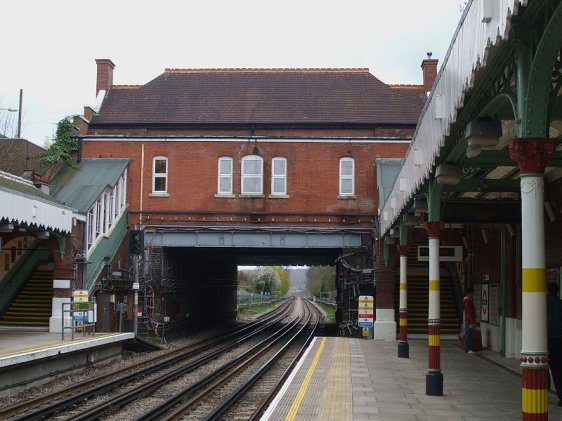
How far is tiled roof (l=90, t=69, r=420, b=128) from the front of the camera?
3053 cm

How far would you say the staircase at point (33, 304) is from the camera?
24.5 meters

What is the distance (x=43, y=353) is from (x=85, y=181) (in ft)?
42.0

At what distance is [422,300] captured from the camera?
26688mm

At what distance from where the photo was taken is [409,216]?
1639 cm

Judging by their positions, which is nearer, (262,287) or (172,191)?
(172,191)

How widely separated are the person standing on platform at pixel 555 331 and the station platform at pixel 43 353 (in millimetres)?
9943

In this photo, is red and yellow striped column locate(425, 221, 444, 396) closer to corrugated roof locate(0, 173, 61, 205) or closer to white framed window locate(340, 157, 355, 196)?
corrugated roof locate(0, 173, 61, 205)

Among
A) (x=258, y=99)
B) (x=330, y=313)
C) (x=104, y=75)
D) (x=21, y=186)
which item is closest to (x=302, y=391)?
(x=21, y=186)

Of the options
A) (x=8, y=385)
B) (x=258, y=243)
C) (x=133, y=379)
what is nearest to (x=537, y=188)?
(x=8, y=385)

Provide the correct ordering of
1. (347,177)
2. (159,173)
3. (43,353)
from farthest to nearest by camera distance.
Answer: (159,173)
(347,177)
(43,353)

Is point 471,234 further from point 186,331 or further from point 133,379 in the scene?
point 186,331

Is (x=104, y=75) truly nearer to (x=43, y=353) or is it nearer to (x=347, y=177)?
(x=347, y=177)

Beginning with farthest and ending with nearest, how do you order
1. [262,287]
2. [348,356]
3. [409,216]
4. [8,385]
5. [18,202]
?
[262,287], [18,202], [348,356], [409,216], [8,385]

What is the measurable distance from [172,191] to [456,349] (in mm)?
13884
